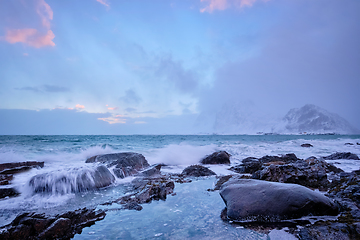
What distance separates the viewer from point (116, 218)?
5219mm

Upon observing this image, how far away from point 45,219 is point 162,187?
161 inches

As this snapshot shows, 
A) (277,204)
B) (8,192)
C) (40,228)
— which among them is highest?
(277,204)

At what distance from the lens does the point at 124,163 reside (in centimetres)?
1234

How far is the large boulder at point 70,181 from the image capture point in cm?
751

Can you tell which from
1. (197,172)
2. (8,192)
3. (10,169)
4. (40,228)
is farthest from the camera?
(197,172)

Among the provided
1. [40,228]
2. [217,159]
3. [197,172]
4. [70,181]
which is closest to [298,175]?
[197,172]

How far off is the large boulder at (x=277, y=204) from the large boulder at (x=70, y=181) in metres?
6.38

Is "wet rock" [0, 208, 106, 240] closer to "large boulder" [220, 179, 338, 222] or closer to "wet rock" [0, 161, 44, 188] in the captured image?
"large boulder" [220, 179, 338, 222]

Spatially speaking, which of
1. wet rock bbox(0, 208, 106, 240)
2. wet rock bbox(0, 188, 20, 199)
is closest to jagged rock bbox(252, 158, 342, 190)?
wet rock bbox(0, 208, 106, 240)

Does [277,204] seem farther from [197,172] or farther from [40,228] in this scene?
[197,172]

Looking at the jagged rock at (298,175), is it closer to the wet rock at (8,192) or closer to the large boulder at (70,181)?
the large boulder at (70,181)

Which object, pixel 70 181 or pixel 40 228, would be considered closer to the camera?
pixel 40 228

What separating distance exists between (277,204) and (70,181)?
27.1 ft

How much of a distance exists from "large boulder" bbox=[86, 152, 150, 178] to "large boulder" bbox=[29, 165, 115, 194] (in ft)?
5.47
